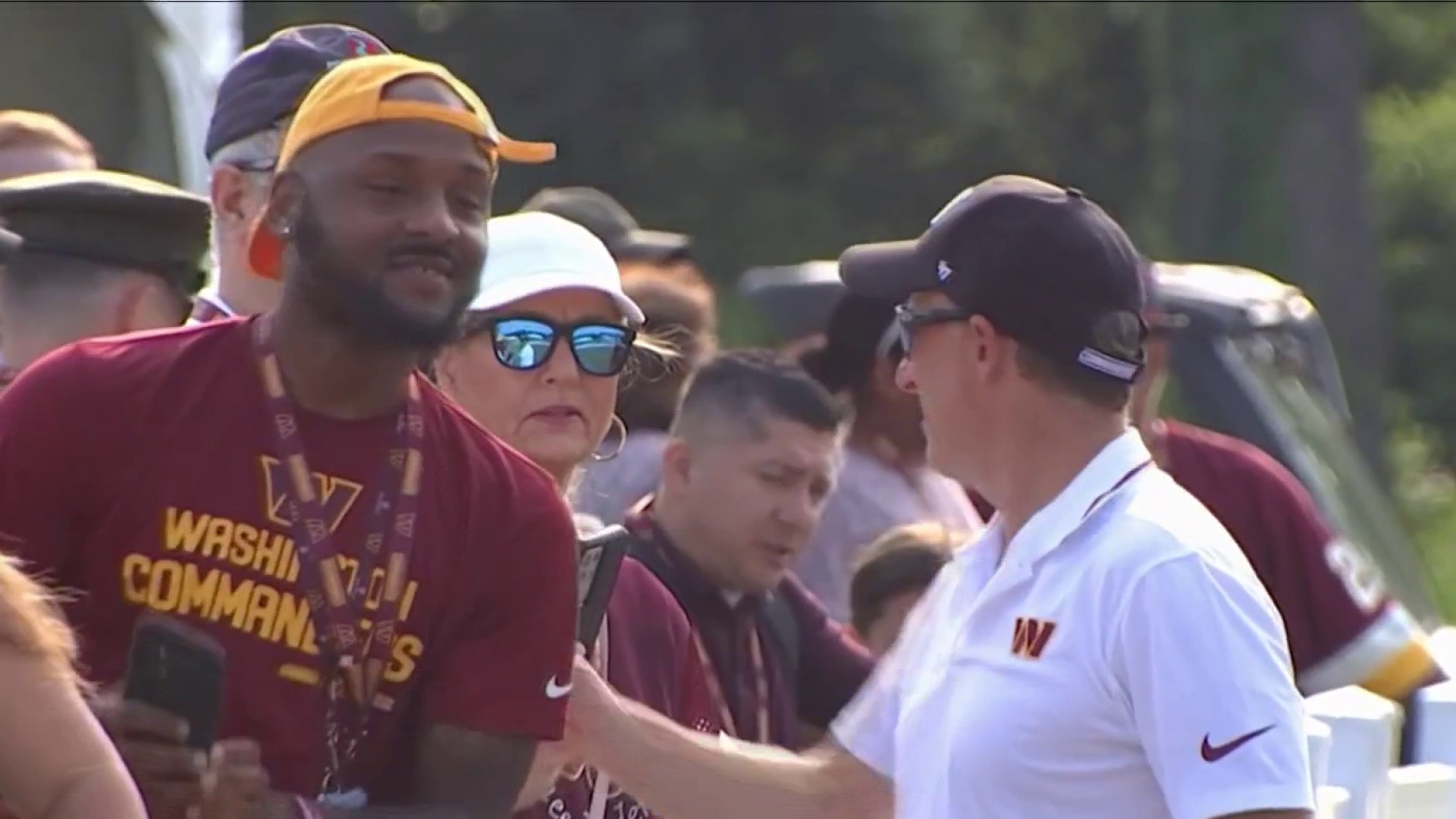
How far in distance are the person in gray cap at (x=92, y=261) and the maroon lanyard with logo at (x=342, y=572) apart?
1.42 m

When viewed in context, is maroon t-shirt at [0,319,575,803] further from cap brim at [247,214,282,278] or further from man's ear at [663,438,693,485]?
man's ear at [663,438,693,485]

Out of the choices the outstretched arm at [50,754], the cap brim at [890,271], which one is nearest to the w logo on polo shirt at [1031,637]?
the cap brim at [890,271]

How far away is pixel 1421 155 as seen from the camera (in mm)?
28859

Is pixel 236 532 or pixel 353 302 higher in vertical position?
pixel 353 302

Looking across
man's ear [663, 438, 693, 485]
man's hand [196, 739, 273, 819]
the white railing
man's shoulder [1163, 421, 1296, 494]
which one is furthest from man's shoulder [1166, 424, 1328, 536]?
man's hand [196, 739, 273, 819]

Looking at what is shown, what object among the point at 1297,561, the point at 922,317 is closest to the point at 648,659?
the point at 922,317

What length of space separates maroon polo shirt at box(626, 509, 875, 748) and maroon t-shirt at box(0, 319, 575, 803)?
5.54 feet

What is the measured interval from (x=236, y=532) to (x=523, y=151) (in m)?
0.73

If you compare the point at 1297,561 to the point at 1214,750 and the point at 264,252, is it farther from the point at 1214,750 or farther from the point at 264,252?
the point at 264,252

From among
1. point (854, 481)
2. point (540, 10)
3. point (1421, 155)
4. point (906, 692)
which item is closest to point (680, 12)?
point (540, 10)

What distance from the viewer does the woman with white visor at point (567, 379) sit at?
422cm

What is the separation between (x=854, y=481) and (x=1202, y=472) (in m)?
0.80

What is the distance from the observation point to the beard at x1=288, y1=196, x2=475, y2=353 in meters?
3.21

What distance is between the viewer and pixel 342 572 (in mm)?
3154
